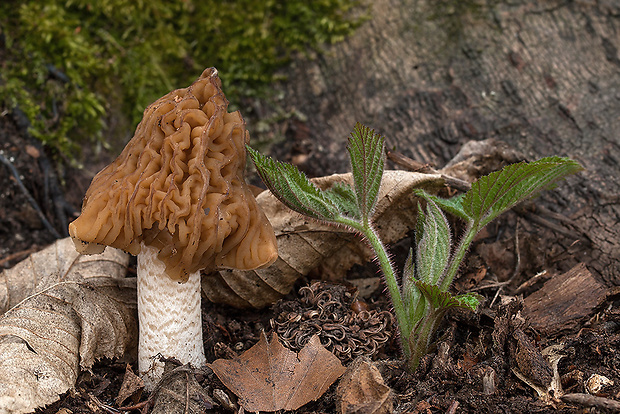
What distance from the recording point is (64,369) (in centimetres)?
305

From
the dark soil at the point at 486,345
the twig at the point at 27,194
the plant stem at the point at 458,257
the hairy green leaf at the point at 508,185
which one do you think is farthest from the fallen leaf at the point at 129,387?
the hairy green leaf at the point at 508,185

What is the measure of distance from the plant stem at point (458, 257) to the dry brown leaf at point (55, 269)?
2.32 m

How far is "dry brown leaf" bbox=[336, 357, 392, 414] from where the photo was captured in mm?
2580

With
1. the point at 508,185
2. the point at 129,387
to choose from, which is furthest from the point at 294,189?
the point at 129,387

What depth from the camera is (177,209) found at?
115 inches

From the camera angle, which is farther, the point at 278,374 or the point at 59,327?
the point at 59,327

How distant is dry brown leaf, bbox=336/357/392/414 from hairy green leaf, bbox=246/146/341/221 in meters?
0.85

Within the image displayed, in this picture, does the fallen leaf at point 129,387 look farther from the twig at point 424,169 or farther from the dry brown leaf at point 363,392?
the twig at point 424,169

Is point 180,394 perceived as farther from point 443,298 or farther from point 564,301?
point 564,301

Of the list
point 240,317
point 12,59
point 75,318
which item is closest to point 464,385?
point 240,317

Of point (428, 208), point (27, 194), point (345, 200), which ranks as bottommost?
point (428, 208)

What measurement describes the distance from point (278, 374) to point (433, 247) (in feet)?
3.71

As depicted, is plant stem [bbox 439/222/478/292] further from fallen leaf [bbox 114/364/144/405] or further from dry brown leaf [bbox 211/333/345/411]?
fallen leaf [bbox 114/364/144/405]

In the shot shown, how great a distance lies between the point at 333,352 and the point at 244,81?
10.0 feet
